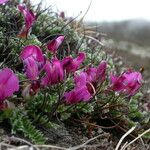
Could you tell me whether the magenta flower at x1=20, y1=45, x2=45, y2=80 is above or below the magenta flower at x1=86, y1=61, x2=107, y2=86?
above

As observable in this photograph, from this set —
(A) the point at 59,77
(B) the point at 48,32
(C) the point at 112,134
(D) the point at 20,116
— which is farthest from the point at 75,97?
(B) the point at 48,32

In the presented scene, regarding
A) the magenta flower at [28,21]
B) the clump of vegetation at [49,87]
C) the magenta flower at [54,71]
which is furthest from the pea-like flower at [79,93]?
the magenta flower at [28,21]

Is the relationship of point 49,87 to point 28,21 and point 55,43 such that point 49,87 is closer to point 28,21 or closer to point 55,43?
point 55,43

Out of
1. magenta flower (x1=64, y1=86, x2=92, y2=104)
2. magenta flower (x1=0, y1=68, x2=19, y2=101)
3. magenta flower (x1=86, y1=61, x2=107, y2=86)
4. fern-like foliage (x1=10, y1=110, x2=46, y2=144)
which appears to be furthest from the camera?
magenta flower (x1=86, y1=61, x2=107, y2=86)

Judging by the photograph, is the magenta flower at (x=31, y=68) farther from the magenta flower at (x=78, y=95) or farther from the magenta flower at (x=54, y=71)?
the magenta flower at (x=78, y=95)

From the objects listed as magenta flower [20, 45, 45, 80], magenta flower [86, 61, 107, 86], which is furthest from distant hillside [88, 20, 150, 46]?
magenta flower [20, 45, 45, 80]

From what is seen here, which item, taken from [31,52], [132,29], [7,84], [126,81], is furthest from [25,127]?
[132,29]

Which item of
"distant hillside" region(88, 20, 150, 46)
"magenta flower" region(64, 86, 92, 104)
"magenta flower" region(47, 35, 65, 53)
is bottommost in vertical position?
"distant hillside" region(88, 20, 150, 46)

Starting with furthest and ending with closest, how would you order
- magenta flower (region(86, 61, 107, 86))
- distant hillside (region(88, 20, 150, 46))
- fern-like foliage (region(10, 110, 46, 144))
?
distant hillside (region(88, 20, 150, 46))
magenta flower (region(86, 61, 107, 86))
fern-like foliage (region(10, 110, 46, 144))

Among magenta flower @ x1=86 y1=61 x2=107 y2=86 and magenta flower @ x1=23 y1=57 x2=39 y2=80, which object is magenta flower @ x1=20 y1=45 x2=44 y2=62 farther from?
magenta flower @ x1=86 y1=61 x2=107 y2=86
